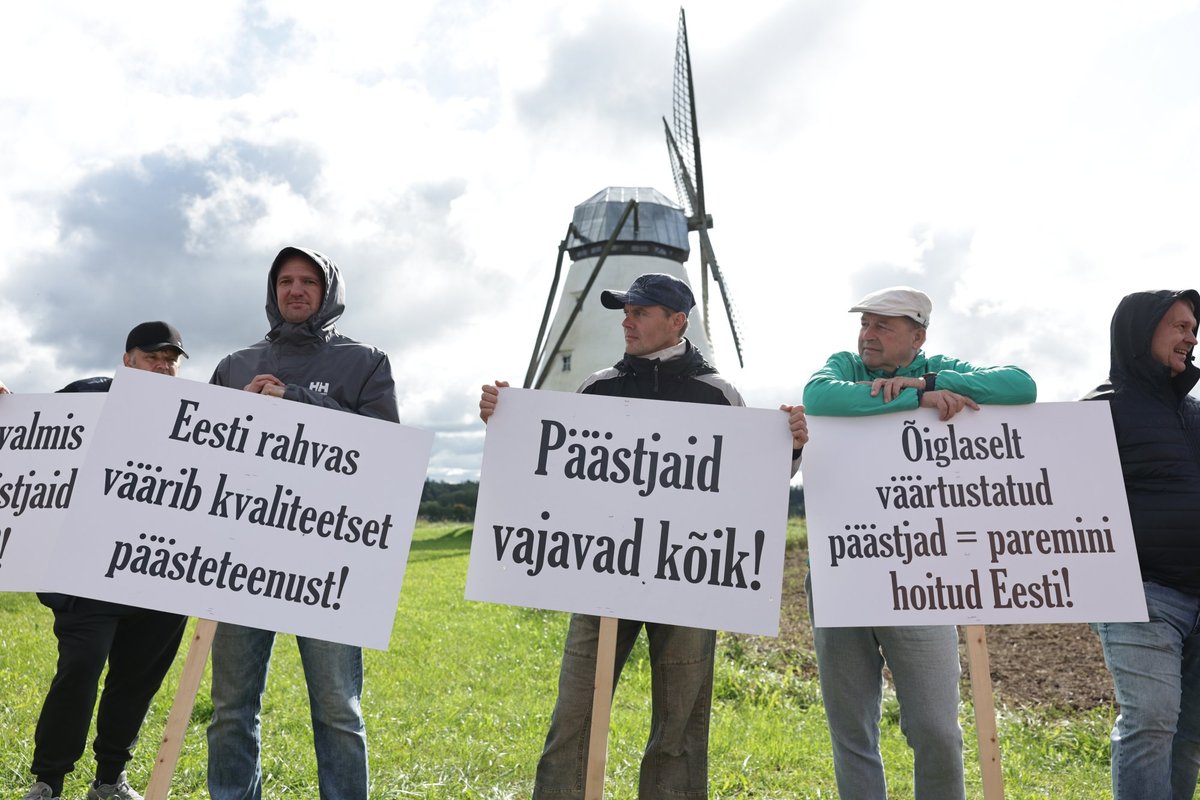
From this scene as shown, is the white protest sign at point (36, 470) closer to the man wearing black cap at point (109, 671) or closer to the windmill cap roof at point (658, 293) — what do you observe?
the man wearing black cap at point (109, 671)

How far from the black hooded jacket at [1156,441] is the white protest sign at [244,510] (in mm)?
2822

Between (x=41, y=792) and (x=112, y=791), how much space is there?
1.12 ft

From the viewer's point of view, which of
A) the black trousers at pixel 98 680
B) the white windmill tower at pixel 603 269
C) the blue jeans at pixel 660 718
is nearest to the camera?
the blue jeans at pixel 660 718

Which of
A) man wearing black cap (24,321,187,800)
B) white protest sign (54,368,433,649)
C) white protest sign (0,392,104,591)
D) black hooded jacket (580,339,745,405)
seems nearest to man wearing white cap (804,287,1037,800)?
black hooded jacket (580,339,745,405)

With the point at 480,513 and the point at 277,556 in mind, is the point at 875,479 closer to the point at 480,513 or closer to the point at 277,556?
the point at 480,513

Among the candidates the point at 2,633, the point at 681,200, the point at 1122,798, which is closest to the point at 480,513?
the point at 1122,798

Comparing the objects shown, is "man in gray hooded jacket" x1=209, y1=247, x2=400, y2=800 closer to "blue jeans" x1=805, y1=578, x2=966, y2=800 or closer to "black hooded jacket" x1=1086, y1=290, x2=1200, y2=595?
"blue jeans" x1=805, y1=578, x2=966, y2=800

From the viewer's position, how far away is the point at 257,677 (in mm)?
3504

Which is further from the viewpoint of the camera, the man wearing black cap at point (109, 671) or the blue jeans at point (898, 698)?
the man wearing black cap at point (109, 671)

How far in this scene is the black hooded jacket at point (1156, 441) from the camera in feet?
11.2

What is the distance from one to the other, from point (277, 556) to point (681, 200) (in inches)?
1026

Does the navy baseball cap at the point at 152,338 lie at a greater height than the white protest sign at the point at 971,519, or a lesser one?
greater

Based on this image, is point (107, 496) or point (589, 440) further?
point (589, 440)

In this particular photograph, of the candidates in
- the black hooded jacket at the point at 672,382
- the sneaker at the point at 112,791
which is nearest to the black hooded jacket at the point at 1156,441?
the black hooded jacket at the point at 672,382
